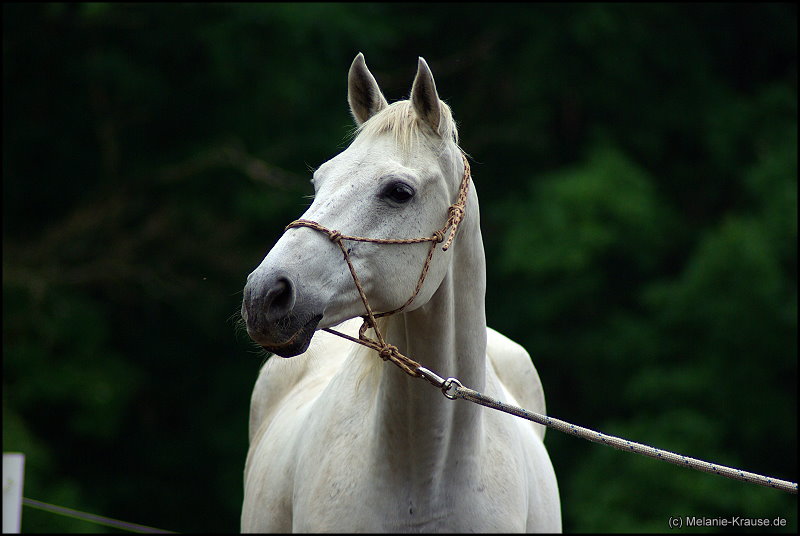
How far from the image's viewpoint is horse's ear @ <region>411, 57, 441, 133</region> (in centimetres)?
267

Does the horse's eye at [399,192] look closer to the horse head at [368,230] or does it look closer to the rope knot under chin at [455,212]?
the horse head at [368,230]

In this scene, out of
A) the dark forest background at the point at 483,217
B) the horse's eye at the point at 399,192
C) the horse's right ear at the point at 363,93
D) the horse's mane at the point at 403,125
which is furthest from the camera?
the dark forest background at the point at 483,217

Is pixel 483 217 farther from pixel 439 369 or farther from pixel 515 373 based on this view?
pixel 439 369

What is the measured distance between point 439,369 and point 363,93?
0.88 meters

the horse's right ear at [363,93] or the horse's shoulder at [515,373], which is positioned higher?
the horse's right ear at [363,93]

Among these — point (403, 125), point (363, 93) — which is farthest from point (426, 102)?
point (363, 93)

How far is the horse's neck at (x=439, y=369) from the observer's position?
2740mm

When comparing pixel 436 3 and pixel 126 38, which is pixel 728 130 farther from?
pixel 126 38

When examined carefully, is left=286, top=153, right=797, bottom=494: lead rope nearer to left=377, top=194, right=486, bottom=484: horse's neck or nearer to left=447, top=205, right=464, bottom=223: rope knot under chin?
left=447, top=205, right=464, bottom=223: rope knot under chin

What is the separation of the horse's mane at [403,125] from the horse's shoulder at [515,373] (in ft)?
4.24

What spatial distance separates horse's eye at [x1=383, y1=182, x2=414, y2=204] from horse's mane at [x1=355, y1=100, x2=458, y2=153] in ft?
0.44

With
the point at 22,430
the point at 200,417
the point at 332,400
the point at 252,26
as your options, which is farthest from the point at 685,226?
the point at 332,400

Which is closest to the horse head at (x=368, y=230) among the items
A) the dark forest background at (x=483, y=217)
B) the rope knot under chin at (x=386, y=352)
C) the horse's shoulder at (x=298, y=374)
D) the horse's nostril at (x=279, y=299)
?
the horse's nostril at (x=279, y=299)

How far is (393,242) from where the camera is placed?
8.22 feet
